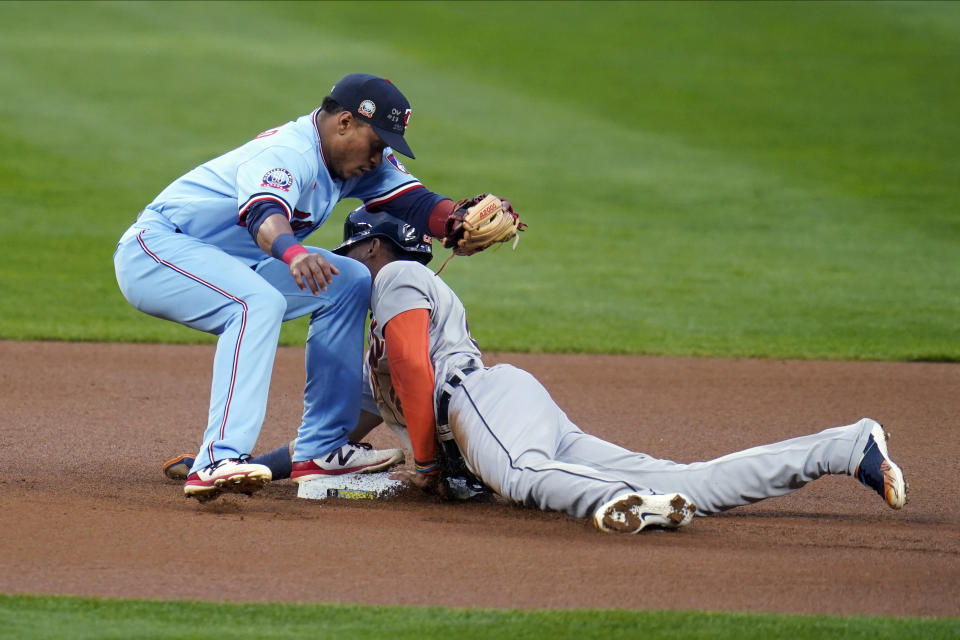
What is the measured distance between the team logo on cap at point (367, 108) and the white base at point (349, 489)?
1.37 m

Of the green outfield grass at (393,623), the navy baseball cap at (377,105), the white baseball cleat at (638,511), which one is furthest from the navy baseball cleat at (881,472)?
the navy baseball cap at (377,105)

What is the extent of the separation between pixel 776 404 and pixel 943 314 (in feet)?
10.9

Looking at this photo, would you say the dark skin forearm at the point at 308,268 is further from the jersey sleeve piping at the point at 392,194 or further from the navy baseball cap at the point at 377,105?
the jersey sleeve piping at the point at 392,194

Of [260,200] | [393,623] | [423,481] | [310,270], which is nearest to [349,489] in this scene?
[423,481]

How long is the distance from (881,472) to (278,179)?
226cm

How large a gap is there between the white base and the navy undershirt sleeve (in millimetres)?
1056

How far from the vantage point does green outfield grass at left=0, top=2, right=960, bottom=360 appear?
981 centimetres

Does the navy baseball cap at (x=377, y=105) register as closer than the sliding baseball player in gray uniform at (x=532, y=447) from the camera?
No

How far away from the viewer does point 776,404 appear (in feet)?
23.0

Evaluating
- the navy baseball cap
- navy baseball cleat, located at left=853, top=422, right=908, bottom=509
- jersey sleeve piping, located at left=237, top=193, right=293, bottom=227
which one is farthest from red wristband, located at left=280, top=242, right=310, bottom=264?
navy baseball cleat, located at left=853, top=422, right=908, bottom=509

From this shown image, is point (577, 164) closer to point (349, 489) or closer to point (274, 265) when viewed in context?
point (274, 265)

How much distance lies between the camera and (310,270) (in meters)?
4.16

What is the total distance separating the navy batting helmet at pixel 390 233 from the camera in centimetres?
521

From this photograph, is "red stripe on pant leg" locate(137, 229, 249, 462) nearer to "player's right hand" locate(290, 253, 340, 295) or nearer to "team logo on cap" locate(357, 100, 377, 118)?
"player's right hand" locate(290, 253, 340, 295)
